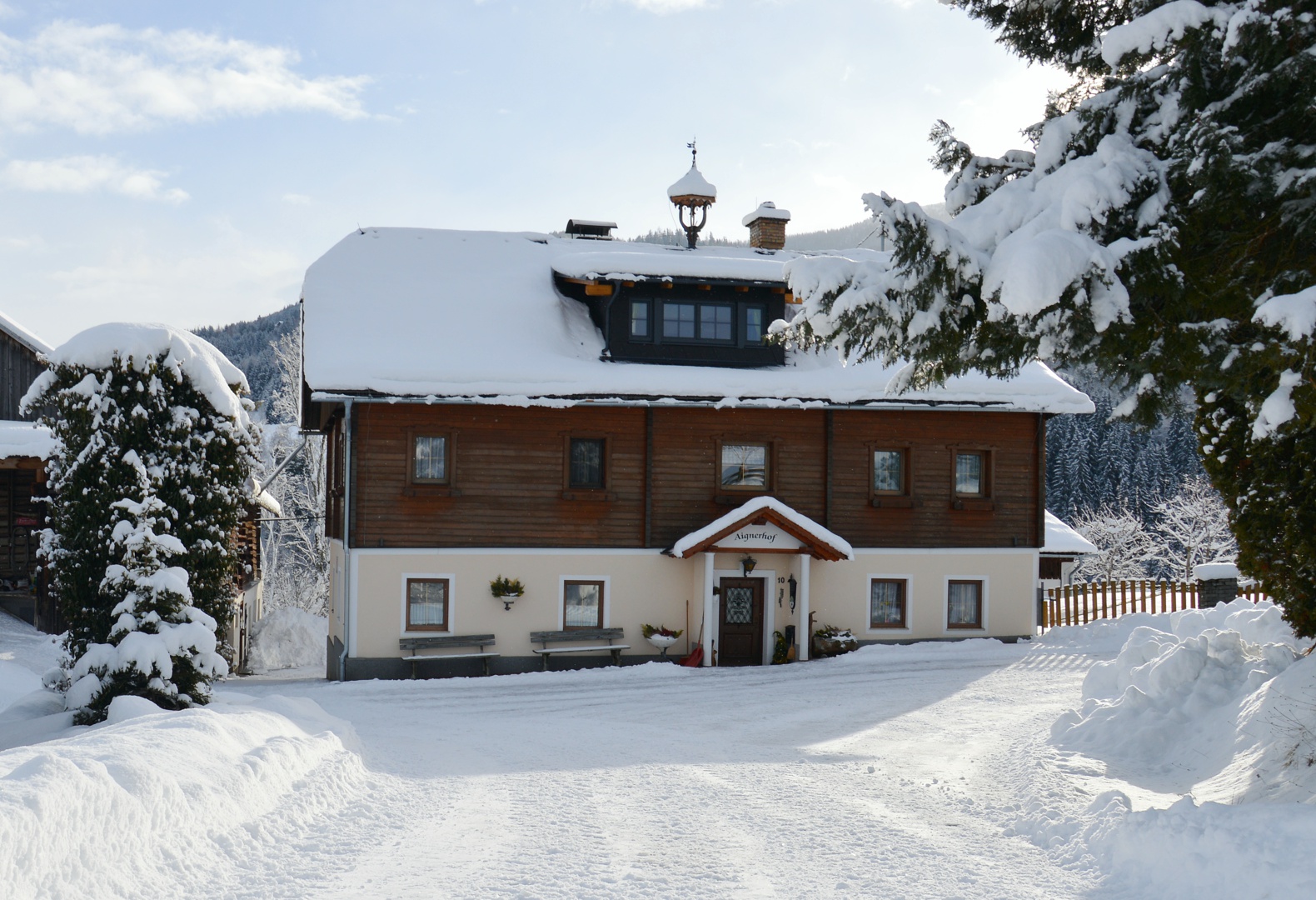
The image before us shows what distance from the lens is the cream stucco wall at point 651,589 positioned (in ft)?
66.3

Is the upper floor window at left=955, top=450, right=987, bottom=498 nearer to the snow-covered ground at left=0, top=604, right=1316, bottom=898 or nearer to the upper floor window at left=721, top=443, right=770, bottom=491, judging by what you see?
the upper floor window at left=721, top=443, right=770, bottom=491

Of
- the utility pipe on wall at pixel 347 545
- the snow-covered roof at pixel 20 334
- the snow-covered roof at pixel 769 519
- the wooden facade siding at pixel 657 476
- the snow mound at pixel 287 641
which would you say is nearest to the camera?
the utility pipe on wall at pixel 347 545

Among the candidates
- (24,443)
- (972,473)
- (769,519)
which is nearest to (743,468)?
(769,519)

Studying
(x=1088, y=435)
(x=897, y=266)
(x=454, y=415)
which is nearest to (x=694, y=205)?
(x=454, y=415)

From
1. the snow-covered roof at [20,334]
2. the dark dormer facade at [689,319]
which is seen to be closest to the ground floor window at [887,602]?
the dark dormer facade at [689,319]

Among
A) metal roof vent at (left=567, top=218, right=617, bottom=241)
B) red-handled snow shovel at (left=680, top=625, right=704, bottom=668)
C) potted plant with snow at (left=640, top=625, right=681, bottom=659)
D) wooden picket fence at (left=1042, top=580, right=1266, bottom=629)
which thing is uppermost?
metal roof vent at (left=567, top=218, right=617, bottom=241)

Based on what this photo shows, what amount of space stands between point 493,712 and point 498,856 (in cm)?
850

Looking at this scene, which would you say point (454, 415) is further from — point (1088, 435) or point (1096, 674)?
point (1088, 435)

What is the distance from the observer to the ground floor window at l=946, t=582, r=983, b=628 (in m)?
23.2

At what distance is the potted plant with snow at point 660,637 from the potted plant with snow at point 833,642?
2954mm

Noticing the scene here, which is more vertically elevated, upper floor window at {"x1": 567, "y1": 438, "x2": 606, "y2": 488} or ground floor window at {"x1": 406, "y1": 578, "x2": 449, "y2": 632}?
upper floor window at {"x1": 567, "y1": 438, "x2": 606, "y2": 488}

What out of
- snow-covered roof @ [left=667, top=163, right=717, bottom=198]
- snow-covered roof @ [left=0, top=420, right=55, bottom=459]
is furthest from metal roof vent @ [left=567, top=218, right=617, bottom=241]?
snow-covered roof @ [left=0, top=420, right=55, bottom=459]

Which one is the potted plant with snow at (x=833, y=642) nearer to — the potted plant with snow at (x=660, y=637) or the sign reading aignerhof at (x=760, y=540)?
the sign reading aignerhof at (x=760, y=540)

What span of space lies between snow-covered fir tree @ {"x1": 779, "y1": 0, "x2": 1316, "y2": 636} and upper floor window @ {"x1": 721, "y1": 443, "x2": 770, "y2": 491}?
13.1m
